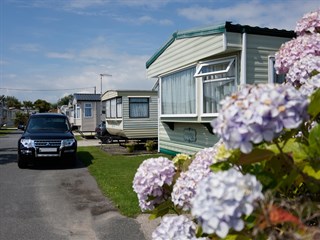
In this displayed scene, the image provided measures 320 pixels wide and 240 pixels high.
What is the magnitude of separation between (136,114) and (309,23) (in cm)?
1737

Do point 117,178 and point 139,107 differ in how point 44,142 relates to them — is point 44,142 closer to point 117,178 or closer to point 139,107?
point 117,178

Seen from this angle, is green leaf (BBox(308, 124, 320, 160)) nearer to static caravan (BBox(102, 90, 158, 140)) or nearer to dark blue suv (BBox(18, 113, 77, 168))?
dark blue suv (BBox(18, 113, 77, 168))

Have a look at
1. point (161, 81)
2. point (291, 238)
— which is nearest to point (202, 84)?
point (161, 81)

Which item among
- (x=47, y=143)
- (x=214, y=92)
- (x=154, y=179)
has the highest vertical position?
(x=214, y=92)

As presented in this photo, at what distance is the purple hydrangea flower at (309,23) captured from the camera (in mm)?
2662

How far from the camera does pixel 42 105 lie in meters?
90.7

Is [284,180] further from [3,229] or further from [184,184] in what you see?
[3,229]

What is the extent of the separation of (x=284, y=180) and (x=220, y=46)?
7.62 m

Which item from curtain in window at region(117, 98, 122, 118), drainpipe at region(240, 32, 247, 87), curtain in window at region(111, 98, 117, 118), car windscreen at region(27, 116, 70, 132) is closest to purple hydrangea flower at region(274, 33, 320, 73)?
drainpipe at region(240, 32, 247, 87)

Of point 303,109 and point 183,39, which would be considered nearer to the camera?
point 303,109

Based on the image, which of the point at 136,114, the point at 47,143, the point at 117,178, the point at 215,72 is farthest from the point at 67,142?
the point at 136,114

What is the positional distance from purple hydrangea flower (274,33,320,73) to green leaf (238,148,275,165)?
1273 mm

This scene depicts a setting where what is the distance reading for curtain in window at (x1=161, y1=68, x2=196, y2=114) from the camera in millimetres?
10508

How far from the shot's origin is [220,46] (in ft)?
28.1
